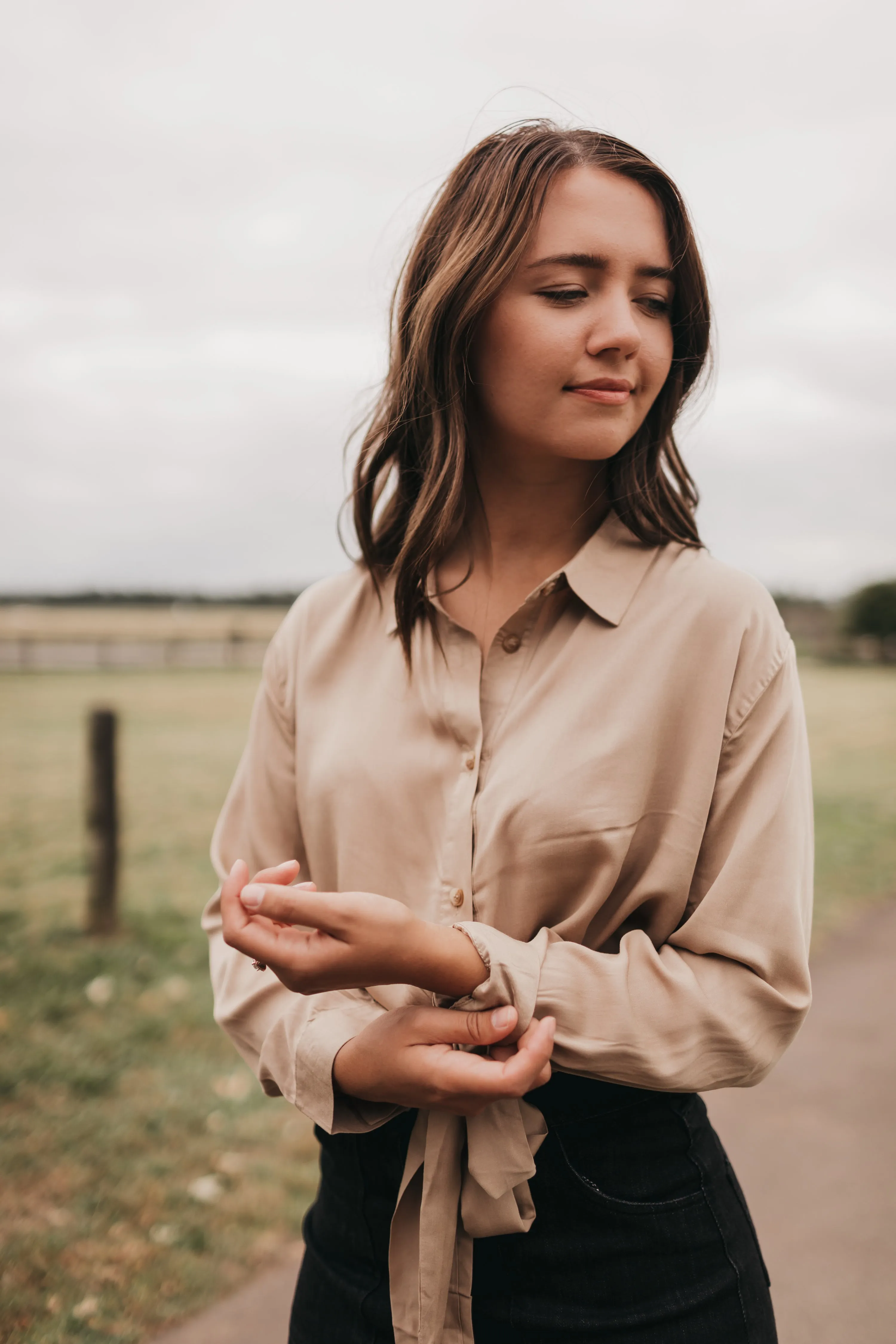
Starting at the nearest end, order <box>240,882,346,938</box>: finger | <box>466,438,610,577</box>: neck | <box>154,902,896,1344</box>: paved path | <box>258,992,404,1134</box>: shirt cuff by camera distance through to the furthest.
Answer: <box>240,882,346,938</box>: finger < <box>258,992,404,1134</box>: shirt cuff < <box>466,438,610,577</box>: neck < <box>154,902,896,1344</box>: paved path

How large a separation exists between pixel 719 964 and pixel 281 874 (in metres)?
0.61

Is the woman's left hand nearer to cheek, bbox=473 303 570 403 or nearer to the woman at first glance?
the woman

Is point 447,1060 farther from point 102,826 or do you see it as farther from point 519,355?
point 102,826

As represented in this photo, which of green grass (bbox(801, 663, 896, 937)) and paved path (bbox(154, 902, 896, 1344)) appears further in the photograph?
green grass (bbox(801, 663, 896, 937))

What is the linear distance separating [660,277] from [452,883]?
0.98 metres

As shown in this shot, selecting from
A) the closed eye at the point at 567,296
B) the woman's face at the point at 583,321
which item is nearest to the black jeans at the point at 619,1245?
the woman's face at the point at 583,321

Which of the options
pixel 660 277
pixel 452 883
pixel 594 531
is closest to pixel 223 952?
pixel 452 883

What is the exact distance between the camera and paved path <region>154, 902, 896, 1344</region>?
2.92m

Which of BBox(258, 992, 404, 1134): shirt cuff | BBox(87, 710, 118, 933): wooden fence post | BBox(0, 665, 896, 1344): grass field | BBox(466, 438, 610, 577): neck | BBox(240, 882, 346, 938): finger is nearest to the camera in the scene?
BBox(240, 882, 346, 938): finger

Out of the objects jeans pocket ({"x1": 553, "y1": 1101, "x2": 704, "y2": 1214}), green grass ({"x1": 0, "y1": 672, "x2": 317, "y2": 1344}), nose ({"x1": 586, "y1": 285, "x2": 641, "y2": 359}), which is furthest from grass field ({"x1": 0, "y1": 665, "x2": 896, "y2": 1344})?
nose ({"x1": 586, "y1": 285, "x2": 641, "y2": 359})

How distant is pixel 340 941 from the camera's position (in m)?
1.28

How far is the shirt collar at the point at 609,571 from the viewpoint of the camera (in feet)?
5.24

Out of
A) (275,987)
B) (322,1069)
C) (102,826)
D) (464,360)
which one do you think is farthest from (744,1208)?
(102,826)

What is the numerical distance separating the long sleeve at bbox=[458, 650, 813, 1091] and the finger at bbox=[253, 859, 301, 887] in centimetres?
24
